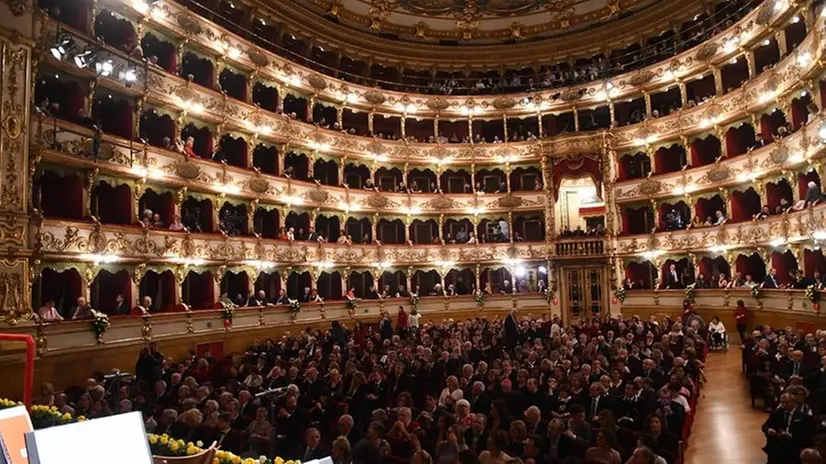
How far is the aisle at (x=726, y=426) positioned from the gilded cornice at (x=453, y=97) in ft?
48.6

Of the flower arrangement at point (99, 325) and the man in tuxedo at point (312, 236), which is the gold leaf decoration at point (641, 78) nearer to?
the man in tuxedo at point (312, 236)

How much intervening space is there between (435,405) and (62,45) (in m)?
13.5

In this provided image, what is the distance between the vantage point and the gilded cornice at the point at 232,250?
1669 cm

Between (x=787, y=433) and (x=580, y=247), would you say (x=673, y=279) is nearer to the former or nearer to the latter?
(x=580, y=247)

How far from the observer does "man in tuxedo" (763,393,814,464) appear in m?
8.19

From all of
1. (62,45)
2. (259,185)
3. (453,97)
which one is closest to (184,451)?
(62,45)

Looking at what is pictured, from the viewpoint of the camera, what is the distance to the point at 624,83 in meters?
32.1

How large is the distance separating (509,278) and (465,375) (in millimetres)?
23104

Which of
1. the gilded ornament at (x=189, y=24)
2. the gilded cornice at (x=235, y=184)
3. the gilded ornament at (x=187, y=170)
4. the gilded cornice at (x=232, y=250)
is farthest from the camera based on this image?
the gilded ornament at (x=189, y=24)

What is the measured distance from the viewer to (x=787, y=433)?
8.45 metres

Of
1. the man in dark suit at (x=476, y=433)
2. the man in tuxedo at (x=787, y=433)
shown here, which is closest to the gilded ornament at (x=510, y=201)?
the man in tuxedo at (x=787, y=433)

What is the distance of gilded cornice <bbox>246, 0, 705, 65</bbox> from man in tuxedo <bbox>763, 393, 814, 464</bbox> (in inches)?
1045

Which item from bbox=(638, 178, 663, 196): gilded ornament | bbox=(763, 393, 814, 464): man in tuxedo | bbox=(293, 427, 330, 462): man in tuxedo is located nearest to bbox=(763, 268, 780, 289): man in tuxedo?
bbox=(638, 178, 663, 196): gilded ornament

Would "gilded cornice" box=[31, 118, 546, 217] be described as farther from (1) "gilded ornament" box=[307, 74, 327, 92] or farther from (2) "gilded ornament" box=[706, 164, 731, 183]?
(2) "gilded ornament" box=[706, 164, 731, 183]
